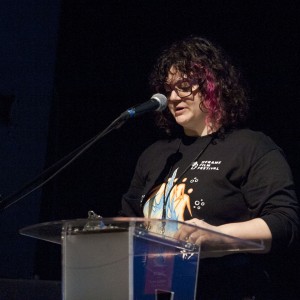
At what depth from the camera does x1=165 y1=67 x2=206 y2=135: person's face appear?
6.40 ft

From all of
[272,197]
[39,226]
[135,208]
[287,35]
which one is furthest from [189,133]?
[39,226]

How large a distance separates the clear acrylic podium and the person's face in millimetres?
797

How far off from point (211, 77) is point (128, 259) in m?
1.02

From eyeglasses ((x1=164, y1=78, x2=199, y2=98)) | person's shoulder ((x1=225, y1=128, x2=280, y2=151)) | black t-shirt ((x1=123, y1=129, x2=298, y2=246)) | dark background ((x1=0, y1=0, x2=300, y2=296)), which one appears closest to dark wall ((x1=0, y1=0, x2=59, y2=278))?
dark background ((x1=0, y1=0, x2=300, y2=296))

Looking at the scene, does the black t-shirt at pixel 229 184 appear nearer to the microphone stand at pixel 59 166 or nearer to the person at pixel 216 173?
the person at pixel 216 173

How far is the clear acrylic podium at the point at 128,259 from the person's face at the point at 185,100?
0.80 meters

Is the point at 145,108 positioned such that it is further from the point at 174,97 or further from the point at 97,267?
the point at 97,267

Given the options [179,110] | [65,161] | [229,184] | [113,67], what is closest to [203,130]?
[179,110]

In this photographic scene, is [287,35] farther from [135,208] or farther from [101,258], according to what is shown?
[101,258]

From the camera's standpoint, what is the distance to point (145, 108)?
1641 mm

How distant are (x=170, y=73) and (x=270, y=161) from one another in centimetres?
50

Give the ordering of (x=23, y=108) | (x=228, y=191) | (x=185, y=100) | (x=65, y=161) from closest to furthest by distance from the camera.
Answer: (x=65, y=161) < (x=228, y=191) < (x=185, y=100) < (x=23, y=108)

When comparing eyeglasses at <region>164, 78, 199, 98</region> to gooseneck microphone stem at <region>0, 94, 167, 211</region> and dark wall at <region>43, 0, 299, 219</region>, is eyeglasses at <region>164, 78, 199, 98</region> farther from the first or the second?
dark wall at <region>43, 0, 299, 219</region>

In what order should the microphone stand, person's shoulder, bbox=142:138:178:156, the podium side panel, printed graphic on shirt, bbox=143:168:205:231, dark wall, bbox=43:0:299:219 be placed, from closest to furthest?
the podium side panel
the microphone stand
printed graphic on shirt, bbox=143:168:205:231
person's shoulder, bbox=142:138:178:156
dark wall, bbox=43:0:299:219
